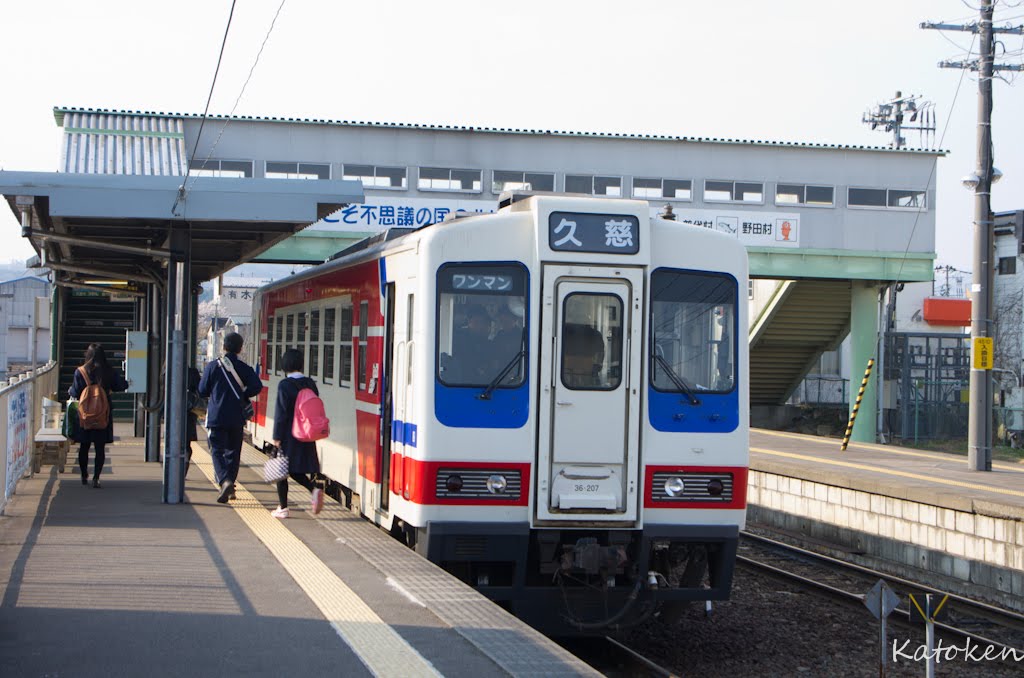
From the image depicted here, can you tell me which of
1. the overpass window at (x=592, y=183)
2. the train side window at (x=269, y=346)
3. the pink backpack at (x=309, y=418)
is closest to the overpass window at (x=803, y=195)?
the overpass window at (x=592, y=183)

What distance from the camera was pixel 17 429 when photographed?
10914 millimetres

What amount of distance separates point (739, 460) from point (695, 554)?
73 cm

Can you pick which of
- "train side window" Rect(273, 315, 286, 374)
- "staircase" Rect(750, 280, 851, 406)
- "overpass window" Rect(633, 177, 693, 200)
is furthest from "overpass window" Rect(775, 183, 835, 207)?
"train side window" Rect(273, 315, 286, 374)

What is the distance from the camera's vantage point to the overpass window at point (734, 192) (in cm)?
2550

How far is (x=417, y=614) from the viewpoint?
21.3ft

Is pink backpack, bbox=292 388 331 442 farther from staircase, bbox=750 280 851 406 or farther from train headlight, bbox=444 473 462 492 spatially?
staircase, bbox=750 280 851 406

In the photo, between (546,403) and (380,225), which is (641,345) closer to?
(546,403)

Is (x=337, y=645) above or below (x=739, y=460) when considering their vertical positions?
below

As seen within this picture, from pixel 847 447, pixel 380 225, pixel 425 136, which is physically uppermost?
pixel 425 136

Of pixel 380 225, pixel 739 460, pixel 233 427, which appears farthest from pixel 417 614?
pixel 380 225

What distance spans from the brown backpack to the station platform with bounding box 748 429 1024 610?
8397 mm

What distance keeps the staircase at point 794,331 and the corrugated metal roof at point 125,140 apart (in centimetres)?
1406

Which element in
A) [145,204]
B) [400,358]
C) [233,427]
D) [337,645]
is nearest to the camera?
[337,645]

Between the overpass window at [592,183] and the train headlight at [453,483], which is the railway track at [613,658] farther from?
the overpass window at [592,183]
